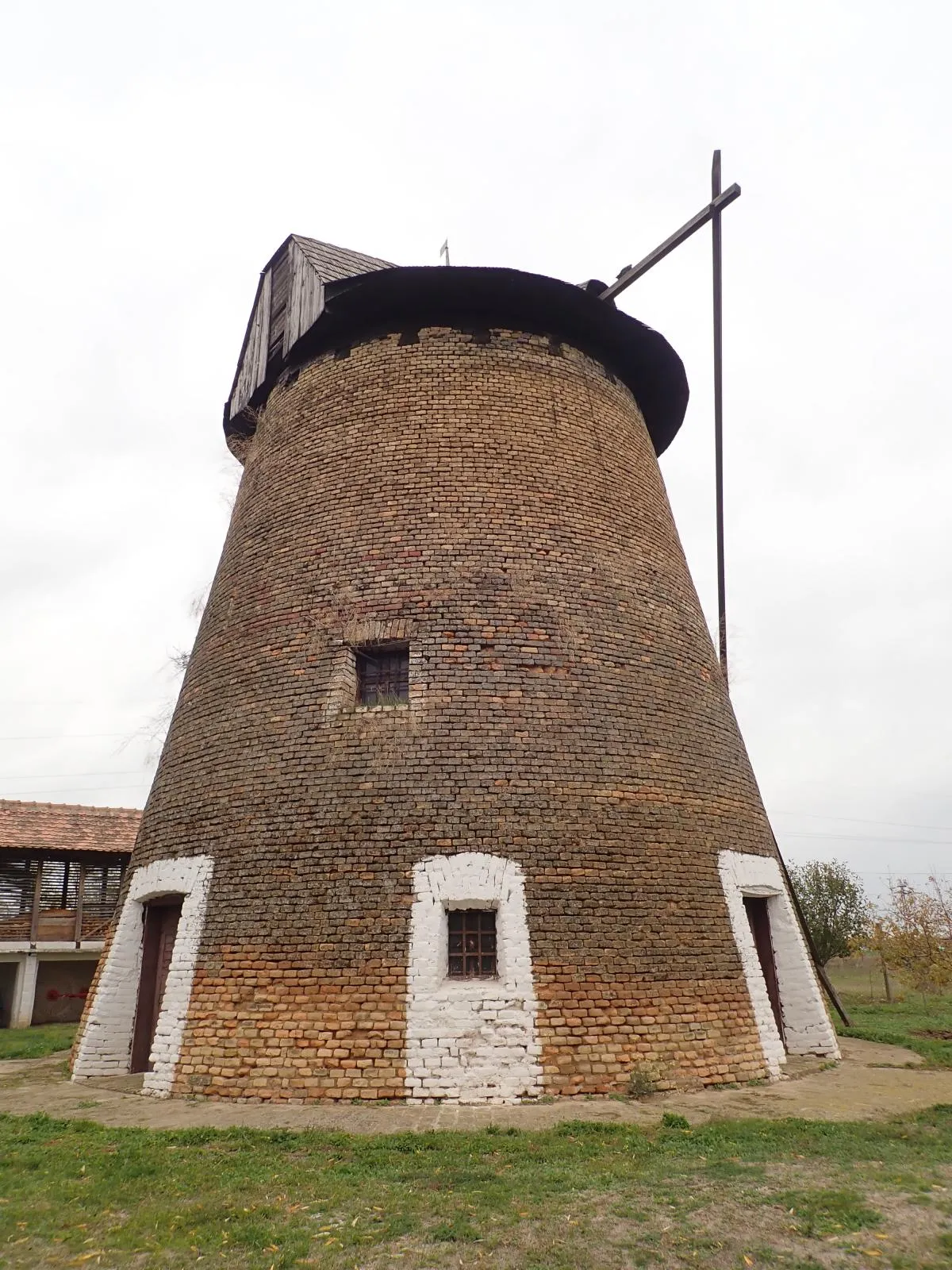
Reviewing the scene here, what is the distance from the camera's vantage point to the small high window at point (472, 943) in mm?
6855

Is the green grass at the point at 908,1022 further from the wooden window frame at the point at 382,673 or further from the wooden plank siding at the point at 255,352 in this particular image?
the wooden plank siding at the point at 255,352

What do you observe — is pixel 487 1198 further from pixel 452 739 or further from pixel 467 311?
pixel 467 311

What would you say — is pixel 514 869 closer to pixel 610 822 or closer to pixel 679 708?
pixel 610 822

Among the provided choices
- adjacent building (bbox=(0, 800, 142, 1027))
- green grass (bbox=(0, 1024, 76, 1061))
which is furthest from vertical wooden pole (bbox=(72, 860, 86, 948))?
green grass (bbox=(0, 1024, 76, 1061))

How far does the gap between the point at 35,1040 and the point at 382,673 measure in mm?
10858

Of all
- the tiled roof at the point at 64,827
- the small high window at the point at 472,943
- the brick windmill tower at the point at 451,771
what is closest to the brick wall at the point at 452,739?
the brick windmill tower at the point at 451,771

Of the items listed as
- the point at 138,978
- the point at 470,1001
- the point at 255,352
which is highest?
the point at 255,352

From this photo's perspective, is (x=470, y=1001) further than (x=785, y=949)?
No

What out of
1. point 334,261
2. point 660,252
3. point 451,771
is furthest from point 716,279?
point 451,771

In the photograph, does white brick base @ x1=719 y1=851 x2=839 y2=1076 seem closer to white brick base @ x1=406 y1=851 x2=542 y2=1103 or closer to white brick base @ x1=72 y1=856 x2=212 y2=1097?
white brick base @ x1=406 y1=851 x2=542 y2=1103

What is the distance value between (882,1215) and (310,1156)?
324 centimetres

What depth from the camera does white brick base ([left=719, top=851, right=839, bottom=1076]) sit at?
26.0 ft

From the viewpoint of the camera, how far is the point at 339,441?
9578mm

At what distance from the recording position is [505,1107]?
20.2 ft
